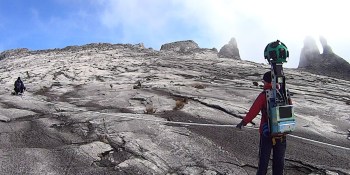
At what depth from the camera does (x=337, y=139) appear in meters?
16.5

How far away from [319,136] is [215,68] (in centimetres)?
3074

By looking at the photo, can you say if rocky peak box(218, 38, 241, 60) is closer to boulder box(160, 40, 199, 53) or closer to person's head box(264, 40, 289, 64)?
boulder box(160, 40, 199, 53)

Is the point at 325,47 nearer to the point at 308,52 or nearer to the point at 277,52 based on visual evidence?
the point at 308,52

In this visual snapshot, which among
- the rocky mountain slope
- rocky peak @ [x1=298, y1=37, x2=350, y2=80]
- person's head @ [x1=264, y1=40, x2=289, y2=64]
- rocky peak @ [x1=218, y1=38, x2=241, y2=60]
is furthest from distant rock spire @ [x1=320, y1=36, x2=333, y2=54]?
person's head @ [x1=264, y1=40, x2=289, y2=64]

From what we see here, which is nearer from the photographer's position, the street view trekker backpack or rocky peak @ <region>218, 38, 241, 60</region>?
the street view trekker backpack

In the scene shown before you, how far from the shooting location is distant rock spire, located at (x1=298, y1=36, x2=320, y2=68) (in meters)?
66.1

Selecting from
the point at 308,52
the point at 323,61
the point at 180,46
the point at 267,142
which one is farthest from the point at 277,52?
the point at 180,46

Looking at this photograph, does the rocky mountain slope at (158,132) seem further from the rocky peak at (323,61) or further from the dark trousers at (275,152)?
the rocky peak at (323,61)

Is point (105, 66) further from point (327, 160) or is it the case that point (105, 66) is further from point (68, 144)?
point (327, 160)

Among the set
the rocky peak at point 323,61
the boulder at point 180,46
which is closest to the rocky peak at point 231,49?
the boulder at point 180,46

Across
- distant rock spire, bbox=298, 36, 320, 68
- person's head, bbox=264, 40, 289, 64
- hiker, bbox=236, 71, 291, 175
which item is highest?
distant rock spire, bbox=298, 36, 320, 68

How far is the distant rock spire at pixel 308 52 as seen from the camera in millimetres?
66125

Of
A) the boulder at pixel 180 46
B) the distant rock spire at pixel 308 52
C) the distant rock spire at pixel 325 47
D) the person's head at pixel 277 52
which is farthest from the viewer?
the boulder at pixel 180 46

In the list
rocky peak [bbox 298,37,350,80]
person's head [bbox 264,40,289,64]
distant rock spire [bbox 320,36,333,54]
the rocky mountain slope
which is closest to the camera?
person's head [bbox 264,40,289,64]
